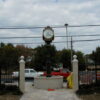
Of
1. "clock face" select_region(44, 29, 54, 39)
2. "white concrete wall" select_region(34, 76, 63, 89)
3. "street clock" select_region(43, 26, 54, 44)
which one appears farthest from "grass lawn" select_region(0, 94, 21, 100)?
"clock face" select_region(44, 29, 54, 39)

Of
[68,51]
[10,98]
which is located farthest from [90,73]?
[68,51]

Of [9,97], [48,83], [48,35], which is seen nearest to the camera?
[9,97]

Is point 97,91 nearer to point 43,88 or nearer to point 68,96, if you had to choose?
point 68,96

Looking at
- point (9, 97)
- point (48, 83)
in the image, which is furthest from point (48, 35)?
point (9, 97)

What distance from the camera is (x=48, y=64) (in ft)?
72.5

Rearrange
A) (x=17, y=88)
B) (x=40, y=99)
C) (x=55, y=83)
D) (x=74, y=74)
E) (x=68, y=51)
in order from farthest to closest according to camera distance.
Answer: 1. (x=68, y=51)
2. (x=55, y=83)
3. (x=74, y=74)
4. (x=17, y=88)
5. (x=40, y=99)

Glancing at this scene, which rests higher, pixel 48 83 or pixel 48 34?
pixel 48 34

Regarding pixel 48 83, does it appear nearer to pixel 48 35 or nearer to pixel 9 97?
pixel 48 35

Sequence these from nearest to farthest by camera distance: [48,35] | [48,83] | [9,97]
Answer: [9,97]
[48,83]
[48,35]

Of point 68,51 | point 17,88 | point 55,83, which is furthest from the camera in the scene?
point 68,51

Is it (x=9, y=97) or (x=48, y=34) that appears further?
(x=48, y=34)

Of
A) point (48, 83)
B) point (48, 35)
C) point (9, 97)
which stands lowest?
point (9, 97)

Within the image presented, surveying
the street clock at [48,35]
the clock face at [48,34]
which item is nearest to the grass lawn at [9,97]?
the street clock at [48,35]

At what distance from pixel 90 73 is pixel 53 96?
4877 millimetres
